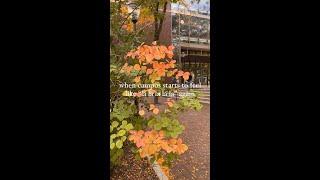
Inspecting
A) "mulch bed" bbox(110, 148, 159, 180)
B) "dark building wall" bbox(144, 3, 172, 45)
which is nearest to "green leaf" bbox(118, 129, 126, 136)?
"mulch bed" bbox(110, 148, 159, 180)

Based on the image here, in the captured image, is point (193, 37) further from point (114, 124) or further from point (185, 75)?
point (114, 124)

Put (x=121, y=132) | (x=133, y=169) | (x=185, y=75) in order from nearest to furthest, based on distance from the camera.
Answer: (x=121, y=132)
(x=185, y=75)
(x=133, y=169)

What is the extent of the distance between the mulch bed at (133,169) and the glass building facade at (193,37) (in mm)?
758

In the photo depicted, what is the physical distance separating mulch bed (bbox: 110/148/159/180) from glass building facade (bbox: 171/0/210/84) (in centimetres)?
76

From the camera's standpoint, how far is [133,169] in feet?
6.79

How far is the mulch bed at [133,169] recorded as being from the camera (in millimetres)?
2037

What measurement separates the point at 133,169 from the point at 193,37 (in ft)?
3.76

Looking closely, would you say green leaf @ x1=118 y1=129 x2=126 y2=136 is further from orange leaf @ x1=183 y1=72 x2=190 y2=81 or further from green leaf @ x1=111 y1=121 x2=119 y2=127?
orange leaf @ x1=183 y1=72 x2=190 y2=81

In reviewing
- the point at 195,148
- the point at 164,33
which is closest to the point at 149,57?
the point at 164,33

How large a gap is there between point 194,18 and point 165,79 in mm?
533
